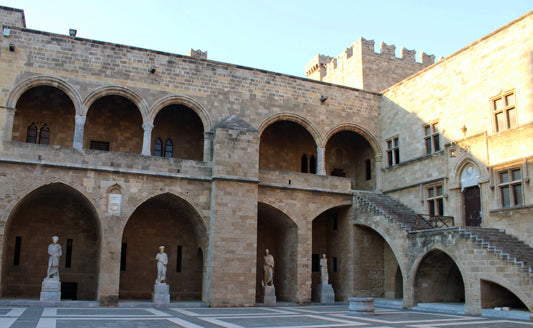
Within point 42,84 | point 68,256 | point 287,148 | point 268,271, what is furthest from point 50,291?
point 287,148

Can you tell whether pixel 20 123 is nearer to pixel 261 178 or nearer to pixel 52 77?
pixel 52 77

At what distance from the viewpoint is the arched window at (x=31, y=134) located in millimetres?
21295

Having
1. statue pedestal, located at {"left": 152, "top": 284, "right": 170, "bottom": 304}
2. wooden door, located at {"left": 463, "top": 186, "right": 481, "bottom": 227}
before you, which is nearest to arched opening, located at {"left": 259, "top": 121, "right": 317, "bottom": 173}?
statue pedestal, located at {"left": 152, "top": 284, "right": 170, "bottom": 304}

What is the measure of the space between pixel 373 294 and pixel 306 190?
5.34 m

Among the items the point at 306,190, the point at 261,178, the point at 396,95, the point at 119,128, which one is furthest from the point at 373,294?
the point at 119,128

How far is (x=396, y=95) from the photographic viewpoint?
24.2 meters

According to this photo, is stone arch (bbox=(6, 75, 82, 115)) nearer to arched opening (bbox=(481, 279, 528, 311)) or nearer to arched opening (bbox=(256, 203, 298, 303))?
arched opening (bbox=(256, 203, 298, 303))

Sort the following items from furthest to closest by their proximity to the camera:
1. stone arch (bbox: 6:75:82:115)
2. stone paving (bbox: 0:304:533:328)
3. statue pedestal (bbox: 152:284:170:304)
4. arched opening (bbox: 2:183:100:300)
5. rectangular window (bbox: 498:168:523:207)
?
arched opening (bbox: 2:183:100:300)
stone arch (bbox: 6:75:82:115)
statue pedestal (bbox: 152:284:170:304)
rectangular window (bbox: 498:168:523:207)
stone paving (bbox: 0:304:533:328)

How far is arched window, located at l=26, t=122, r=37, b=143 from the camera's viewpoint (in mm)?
21295

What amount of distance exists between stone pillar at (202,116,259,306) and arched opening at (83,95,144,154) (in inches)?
184

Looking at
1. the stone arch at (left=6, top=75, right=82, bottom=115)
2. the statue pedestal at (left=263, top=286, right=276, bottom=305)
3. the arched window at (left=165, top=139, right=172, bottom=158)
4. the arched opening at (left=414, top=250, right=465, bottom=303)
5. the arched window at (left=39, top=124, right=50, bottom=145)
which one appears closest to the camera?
the arched opening at (left=414, top=250, right=465, bottom=303)

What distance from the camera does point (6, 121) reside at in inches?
735

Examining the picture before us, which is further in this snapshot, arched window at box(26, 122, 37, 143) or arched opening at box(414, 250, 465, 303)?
arched window at box(26, 122, 37, 143)

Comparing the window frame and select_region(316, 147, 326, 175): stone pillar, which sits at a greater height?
the window frame
